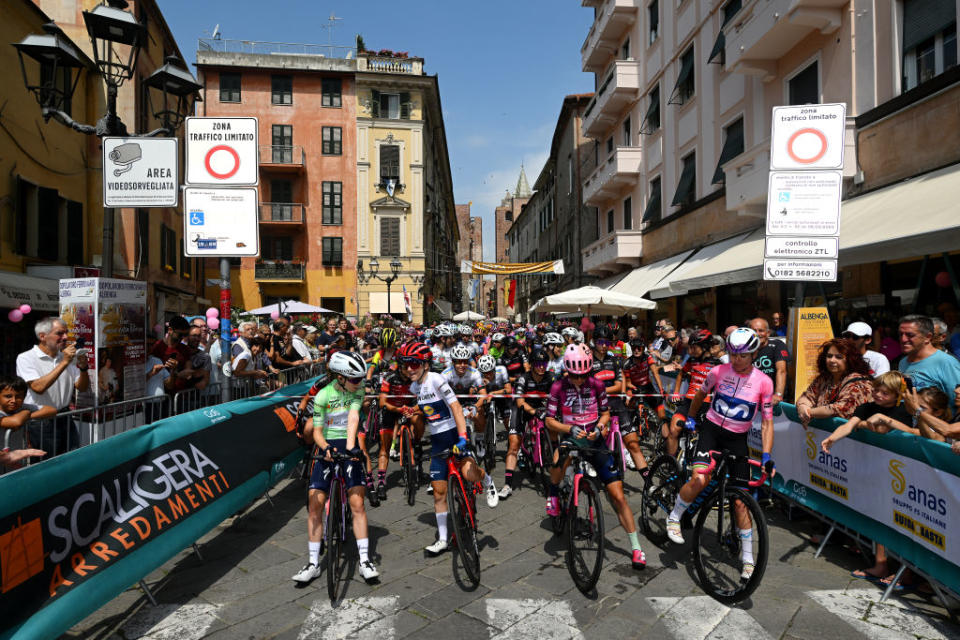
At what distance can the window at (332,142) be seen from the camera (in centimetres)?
3631

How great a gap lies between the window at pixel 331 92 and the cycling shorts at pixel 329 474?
35881mm

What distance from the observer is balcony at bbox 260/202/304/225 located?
3469 centimetres

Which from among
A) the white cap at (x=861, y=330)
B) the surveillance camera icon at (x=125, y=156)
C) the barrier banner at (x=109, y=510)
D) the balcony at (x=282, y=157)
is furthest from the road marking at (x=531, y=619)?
the balcony at (x=282, y=157)

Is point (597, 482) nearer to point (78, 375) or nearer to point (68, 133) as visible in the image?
point (78, 375)

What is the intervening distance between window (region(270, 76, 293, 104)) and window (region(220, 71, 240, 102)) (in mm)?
2074

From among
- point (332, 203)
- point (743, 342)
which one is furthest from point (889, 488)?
point (332, 203)

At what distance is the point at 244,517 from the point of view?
6230mm

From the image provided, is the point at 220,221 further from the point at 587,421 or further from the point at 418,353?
the point at 587,421

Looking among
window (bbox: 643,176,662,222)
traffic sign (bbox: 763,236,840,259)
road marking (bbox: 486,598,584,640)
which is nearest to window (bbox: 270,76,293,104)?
window (bbox: 643,176,662,222)

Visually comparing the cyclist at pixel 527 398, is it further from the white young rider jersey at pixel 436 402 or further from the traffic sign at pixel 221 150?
the traffic sign at pixel 221 150

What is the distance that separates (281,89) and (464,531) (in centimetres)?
3733

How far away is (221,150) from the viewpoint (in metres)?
5.56

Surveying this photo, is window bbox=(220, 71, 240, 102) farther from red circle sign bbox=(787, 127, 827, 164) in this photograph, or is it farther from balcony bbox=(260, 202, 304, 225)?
red circle sign bbox=(787, 127, 827, 164)

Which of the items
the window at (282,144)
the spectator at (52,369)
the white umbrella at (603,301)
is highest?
the window at (282,144)
